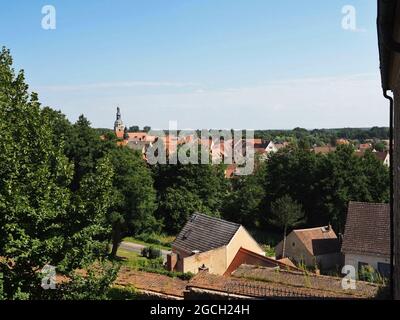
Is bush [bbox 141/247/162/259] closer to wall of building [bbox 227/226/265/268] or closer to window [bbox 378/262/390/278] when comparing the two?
wall of building [bbox 227/226/265/268]

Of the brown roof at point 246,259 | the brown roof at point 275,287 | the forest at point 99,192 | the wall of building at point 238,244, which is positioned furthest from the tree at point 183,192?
the brown roof at point 275,287

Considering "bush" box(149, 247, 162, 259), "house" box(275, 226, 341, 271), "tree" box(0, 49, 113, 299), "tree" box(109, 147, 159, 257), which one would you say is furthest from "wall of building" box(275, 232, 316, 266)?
"tree" box(0, 49, 113, 299)

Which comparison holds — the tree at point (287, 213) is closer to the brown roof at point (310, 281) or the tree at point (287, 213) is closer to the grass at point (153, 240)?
the grass at point (153, 240)

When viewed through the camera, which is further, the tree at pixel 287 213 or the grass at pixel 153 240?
the grass at pixel 153 240

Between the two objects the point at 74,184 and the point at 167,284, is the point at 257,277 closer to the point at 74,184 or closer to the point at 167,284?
the point at 167,284

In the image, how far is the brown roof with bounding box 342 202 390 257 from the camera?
987 inches

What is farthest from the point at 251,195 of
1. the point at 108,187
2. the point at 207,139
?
the point at 108,187

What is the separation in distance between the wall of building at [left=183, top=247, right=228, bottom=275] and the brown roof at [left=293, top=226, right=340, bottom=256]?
39.9ft

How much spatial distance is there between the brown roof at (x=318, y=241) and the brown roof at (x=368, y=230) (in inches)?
268

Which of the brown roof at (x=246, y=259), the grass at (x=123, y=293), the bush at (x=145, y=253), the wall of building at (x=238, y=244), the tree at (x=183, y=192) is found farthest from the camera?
the tree at (x=183, y=192)

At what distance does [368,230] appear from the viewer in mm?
26094

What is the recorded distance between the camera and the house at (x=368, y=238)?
80.9ft

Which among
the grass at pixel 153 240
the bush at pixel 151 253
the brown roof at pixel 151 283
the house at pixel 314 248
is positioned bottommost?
the grass at pixel 153 240

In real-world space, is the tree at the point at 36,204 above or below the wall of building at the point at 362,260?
above
